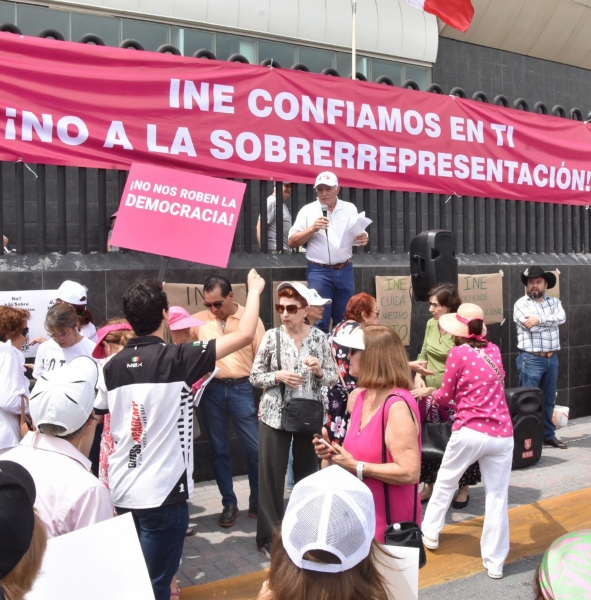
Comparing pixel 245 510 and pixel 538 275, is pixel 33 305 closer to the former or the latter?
pixel 245 510

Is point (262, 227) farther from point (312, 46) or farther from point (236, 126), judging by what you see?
point (312, 46)

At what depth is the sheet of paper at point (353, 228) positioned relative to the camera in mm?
7230

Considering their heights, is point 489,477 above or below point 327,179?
below

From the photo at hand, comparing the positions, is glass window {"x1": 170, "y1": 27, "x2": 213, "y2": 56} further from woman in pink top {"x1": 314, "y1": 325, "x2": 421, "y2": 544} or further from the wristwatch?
the wristwatch

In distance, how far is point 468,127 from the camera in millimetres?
8883

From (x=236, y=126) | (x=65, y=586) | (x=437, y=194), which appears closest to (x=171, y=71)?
(x=236, y=126)

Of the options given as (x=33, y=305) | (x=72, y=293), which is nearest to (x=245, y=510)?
(x=72, y=293)

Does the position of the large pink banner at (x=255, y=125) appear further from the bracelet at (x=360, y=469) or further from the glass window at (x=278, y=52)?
the glass window at (x=278, y=52)

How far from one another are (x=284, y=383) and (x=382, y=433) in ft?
5.65

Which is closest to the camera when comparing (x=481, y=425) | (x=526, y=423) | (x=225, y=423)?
(x=481, y=425)

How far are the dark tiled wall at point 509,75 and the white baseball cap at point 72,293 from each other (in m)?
12.3

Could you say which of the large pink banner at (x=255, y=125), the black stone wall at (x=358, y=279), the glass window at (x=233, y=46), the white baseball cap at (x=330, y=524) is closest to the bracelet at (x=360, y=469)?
the white baseball cap at (x=330, y=524)

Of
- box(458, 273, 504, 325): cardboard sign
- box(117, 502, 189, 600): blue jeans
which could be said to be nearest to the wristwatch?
box(117, 502, 189, 600): blue jeans

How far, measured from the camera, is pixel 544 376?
8609mm
